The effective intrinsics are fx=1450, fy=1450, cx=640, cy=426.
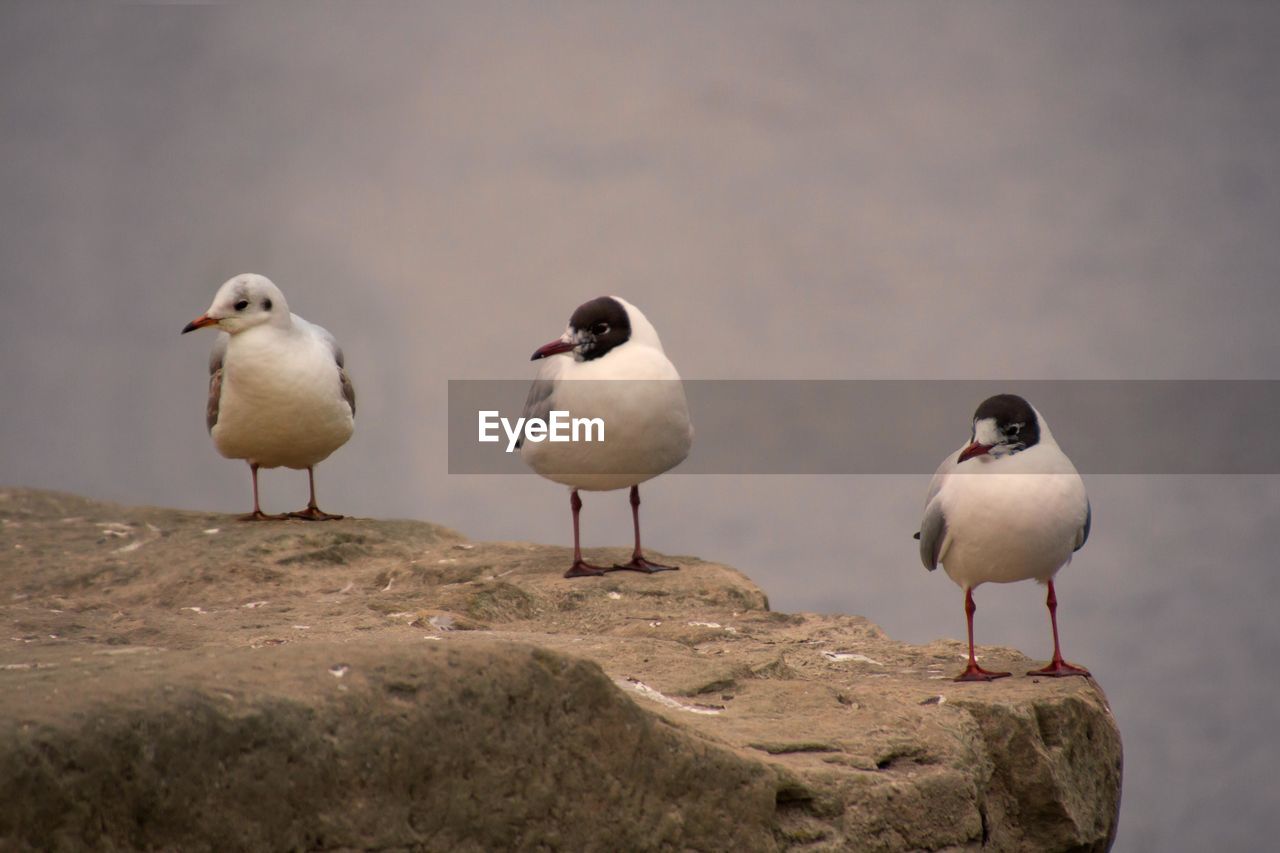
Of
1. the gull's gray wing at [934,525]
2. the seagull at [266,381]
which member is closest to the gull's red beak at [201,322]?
the seagull at [266,381]

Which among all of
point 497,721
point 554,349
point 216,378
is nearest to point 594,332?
point 554,349

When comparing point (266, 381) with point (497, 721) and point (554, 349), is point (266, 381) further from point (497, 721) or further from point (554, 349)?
point (497, 721)

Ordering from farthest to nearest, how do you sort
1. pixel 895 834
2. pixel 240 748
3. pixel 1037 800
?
1. pixel 1037 800
2. pixel 895 834
3. pixel 240 748

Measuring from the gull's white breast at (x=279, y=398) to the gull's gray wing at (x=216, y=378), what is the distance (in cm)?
5

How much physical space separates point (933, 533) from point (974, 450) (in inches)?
11.2

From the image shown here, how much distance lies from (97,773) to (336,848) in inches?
18.2

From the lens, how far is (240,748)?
2537 millimetres

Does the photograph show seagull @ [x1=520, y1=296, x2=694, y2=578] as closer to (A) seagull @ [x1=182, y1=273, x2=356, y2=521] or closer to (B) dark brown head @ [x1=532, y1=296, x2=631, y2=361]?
(B) dark brown head @ [x1=532, y1=296, x2=631, y2=361]

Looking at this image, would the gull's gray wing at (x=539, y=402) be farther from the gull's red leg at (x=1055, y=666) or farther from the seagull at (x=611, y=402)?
the gull's red leg at (x=1055, y=666)

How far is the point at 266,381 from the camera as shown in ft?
18.7

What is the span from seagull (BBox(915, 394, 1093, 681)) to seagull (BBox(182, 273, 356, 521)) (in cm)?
275

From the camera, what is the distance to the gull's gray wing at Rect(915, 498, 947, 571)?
400 centimetres

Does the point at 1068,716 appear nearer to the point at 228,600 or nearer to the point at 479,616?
the point at 479,616

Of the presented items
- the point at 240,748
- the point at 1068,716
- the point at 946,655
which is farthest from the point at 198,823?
the point at 946,655
